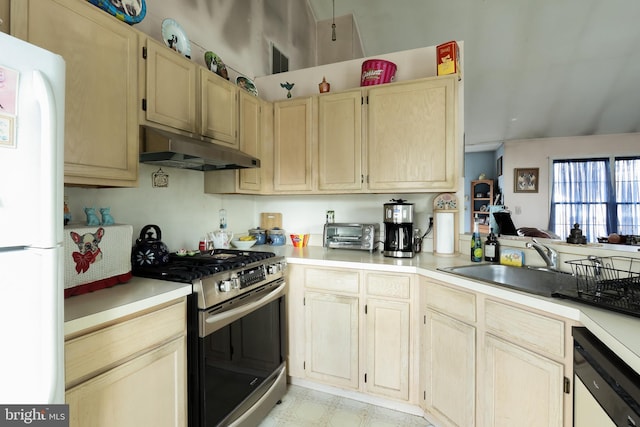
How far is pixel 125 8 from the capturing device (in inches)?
61.7

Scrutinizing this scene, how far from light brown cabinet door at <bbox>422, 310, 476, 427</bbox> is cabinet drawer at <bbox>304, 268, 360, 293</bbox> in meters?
0.49

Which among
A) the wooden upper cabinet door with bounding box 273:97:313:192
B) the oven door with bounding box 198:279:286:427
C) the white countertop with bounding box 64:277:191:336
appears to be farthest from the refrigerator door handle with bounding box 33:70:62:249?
the wooden upper cabinet door with bounding box 273:97:313:192

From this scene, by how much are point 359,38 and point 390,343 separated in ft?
13.5

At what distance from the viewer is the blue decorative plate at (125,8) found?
4.81 ft

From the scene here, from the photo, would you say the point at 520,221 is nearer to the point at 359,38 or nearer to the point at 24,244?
the point at 359,38

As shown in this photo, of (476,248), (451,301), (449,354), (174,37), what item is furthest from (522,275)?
(174,37)

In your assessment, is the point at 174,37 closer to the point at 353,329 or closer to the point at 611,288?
the point at 353,329

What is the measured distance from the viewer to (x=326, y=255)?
7.56 ft

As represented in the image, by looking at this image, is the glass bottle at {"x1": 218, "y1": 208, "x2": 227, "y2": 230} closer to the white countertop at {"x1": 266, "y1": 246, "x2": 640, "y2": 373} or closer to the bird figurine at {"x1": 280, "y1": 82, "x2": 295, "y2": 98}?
the white countertop at {"x1": 266, "y1": 246, "x2": 640, "y2": 373}

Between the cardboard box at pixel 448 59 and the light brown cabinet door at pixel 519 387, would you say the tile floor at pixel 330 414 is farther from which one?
the cardboard box at pixel 448 59

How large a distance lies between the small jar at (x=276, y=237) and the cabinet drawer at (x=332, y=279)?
700 mm

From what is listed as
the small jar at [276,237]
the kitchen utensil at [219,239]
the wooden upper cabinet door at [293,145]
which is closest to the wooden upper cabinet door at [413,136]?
the wooden upper cabinet door at [293,145]

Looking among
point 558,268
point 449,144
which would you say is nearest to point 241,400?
point 558,268

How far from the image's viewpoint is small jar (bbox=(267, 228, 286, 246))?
281 centimetres
